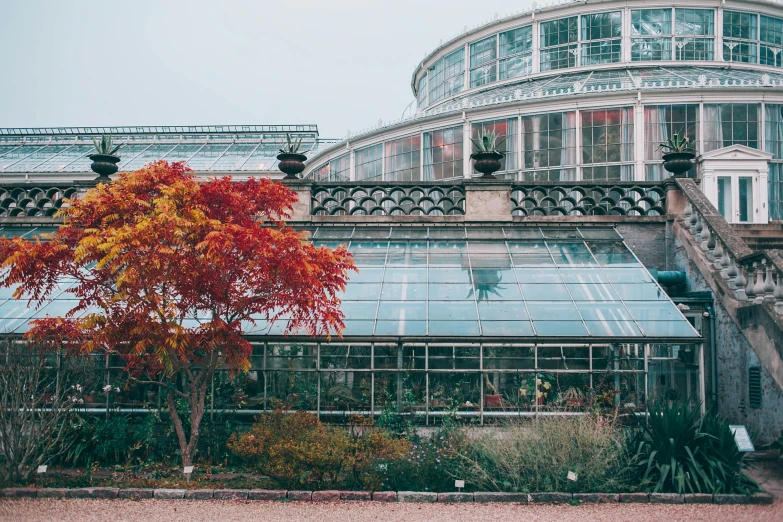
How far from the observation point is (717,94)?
80.8 ft

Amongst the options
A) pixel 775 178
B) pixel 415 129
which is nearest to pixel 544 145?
pixel 415 129

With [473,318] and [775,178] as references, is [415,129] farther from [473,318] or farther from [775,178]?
[473,318]

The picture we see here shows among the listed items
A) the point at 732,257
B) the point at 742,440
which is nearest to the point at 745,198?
the point at 732,257

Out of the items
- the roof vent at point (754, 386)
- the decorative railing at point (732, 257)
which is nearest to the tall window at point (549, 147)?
the decorative railing at point (732, 257)

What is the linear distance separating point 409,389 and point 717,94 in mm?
17332

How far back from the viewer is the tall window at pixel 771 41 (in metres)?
29.6

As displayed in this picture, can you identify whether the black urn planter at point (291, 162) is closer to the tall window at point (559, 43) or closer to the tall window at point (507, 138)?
the tall window at point (507, 138)

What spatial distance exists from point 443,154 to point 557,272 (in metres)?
13.7

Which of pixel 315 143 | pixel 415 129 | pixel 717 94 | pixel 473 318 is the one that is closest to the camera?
pixel 473 318

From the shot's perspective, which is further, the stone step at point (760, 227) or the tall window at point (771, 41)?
the tall window at point (771, 41)

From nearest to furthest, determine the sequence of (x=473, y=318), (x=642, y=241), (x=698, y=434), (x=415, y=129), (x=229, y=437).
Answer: (x=698, y=434), (x=229, y=437), (x=473, y=318), (x=642, y=241), (x=415, y=129)

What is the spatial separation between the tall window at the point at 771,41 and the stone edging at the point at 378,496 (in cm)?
2434

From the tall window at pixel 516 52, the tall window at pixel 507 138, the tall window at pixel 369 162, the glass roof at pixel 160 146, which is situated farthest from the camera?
the glass roof at pixel 160 146

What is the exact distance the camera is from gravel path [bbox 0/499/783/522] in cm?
917
